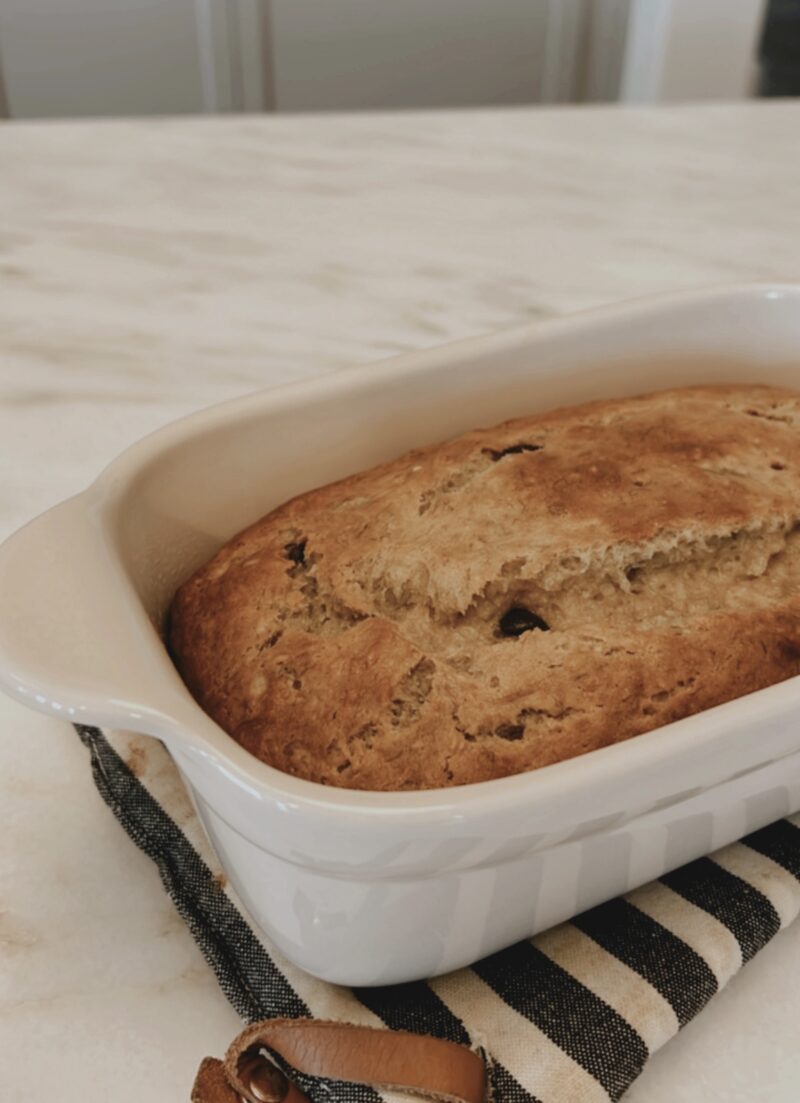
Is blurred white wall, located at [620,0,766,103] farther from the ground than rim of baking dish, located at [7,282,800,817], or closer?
closer

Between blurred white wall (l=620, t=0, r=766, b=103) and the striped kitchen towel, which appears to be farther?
blurred white wall (l=620, t=0, r=766, b=103)

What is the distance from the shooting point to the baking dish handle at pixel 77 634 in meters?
0.43

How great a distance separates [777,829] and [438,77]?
2705 mm

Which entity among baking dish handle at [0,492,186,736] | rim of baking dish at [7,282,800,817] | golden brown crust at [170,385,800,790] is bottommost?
golden brown crust at [170,385,800,790]

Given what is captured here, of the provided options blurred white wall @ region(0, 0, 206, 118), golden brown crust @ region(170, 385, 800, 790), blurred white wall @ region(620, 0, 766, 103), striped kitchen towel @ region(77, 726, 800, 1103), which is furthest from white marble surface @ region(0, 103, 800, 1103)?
blurred white wall @ region(0, 0, 206, 118)

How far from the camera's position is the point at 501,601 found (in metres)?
0.59

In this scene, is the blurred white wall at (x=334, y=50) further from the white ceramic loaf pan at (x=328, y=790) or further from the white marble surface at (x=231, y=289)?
the white ceramic loaf pan at (x=328, y=790)

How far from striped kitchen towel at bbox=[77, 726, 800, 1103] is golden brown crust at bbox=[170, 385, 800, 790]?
90mm

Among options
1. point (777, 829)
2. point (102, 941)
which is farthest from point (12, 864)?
point (777, 829)

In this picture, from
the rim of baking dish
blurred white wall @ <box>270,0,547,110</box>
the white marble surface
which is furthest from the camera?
blurred white wall @ <box>270,0,547,110</box>

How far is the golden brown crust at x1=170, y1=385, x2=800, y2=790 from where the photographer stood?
52 cm

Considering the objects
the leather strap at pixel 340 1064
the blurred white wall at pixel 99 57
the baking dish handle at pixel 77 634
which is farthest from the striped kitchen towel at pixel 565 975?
the blurred white wall at pixel 99 57

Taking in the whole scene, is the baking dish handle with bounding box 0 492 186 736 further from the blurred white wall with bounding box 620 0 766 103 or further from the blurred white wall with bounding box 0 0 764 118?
the blurred white wall with bounding box 620 0 766 103

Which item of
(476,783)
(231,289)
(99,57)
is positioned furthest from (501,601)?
(99,57)
